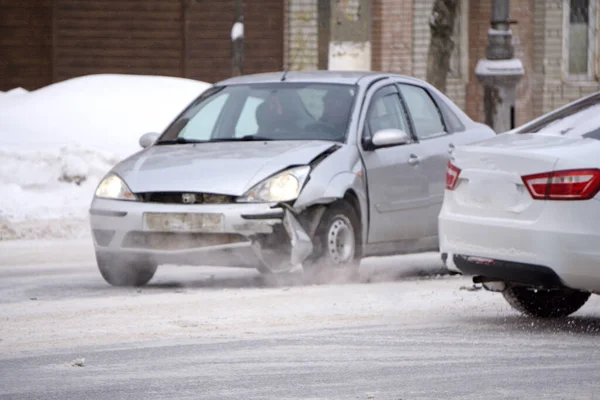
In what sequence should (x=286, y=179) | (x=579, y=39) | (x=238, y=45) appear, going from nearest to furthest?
(x=286, y=179) → (x=238, y=45) → (x=579, y=39)

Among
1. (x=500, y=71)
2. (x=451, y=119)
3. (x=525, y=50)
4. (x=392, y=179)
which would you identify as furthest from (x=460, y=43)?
(x=392, y=179)

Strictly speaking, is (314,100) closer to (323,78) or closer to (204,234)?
(323,78)

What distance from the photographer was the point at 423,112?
12078 mm

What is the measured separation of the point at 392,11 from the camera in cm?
2731

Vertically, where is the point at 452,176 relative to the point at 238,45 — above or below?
below

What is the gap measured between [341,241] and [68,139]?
23.7 ft

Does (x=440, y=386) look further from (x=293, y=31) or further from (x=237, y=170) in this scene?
(x=293, y=31)

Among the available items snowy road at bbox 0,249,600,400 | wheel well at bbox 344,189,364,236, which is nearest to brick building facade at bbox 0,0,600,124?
wheel well at bbox 344,189,364,236

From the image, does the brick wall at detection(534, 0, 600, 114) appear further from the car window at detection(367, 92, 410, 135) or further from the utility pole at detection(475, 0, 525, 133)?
the car window at detection(367, 92, 410, 135)

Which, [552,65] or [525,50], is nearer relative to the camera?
[525,50]

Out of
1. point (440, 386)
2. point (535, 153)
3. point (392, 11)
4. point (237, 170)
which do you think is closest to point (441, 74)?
point (392, 11)

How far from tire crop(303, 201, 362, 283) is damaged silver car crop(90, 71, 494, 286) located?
0.01 m

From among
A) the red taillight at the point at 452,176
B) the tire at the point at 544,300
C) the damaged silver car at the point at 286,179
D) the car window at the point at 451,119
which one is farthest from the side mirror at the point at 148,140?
the tire at the point at 544,300

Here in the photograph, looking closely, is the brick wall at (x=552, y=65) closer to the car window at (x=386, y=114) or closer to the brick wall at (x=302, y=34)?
the brick wall at (x=302, y=34)
